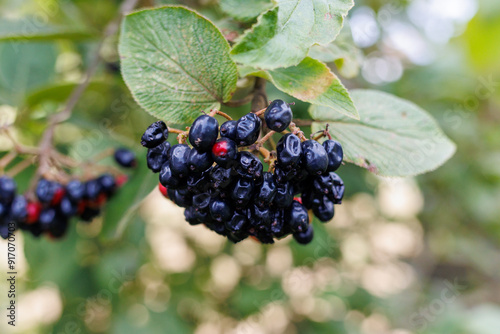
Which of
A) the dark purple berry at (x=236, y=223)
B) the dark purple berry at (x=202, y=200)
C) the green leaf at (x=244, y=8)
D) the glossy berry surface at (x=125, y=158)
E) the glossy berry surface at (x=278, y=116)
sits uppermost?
the green leaf at (x=244, y=8)

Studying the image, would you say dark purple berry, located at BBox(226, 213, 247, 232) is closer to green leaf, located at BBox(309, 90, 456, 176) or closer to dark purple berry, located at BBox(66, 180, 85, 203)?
green leaf, located at BBox(309, 90, 456, 176)

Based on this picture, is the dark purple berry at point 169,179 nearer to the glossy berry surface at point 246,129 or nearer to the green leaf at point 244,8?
the glossy berry surface at point 246,129

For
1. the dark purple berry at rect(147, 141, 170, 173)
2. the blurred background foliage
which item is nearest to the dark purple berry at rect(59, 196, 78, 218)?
the blurred background foliage

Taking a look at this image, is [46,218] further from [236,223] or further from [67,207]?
[236,223]

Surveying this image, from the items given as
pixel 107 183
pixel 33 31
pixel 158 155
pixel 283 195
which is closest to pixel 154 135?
pixel 158 155

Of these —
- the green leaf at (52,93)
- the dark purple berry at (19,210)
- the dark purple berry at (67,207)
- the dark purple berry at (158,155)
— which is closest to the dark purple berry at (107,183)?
the dark purple berry at (67,207)
